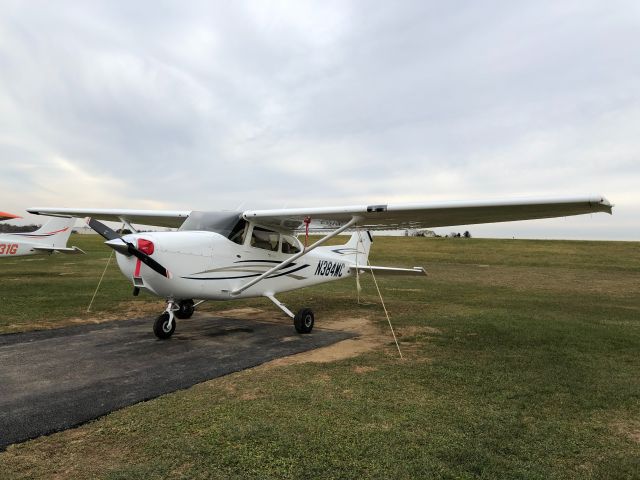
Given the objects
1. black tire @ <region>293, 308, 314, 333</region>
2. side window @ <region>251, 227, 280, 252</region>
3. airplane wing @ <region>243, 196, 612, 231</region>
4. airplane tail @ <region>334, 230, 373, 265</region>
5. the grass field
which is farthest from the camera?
airplane tail @ <region>334, 230, 373, 265</region>

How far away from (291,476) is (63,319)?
26.8 ft

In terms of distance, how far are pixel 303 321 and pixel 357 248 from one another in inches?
179

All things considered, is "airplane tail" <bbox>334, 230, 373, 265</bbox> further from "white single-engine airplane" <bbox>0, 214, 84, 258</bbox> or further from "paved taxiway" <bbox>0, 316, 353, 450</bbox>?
"white single-engine airplane" <bbox>0, 214, 84, 258</bbox>

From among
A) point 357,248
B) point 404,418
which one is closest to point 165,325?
point 404,418

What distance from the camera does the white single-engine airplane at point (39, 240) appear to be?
19.3 metres

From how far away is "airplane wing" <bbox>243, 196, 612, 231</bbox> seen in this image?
19.2 ft

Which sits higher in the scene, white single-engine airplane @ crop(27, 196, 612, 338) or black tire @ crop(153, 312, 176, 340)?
white single-engine airplane @ crop(27, 196, 612, 338)

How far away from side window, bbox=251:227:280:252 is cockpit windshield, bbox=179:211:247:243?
39 cm

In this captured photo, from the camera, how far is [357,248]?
12.5 meters

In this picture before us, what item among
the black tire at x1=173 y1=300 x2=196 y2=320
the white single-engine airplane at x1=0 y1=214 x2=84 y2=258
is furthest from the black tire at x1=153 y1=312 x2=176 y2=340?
the white single-engine airplane at x1=0 y1=214 x2=84 y2=258

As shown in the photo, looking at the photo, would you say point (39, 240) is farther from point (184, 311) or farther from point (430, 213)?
point (430, 213)

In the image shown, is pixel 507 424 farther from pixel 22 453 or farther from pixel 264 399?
pixel 22 453

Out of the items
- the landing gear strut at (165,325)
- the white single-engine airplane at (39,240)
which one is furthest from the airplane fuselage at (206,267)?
the white single-engine airplane at (39,240)

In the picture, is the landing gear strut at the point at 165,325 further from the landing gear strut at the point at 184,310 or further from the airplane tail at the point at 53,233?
the airplane tail at the point at 53,233
